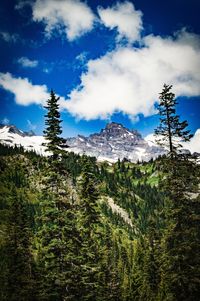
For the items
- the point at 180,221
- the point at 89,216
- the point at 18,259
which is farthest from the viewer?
the point at 18,259

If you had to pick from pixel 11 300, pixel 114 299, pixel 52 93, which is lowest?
pixel 114 299

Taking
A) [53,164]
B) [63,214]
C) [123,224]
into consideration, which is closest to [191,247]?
[63,214]

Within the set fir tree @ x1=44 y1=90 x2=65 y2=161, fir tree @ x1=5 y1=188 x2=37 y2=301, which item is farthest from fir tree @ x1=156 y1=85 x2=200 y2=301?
fir tree @ x1=5 y1=188 x2=37 y2=301

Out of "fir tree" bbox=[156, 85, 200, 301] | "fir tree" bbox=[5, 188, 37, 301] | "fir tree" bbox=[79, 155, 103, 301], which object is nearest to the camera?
"fir tree" bbox=[156, 85, 200, 301]

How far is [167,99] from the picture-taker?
25.9 m

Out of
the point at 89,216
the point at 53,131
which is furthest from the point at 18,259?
the point at 53,131

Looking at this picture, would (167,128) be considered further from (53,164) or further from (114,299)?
(114,299)

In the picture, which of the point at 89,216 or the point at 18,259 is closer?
the point at 89,216

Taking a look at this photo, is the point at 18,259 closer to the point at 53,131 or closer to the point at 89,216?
the point at 89,216

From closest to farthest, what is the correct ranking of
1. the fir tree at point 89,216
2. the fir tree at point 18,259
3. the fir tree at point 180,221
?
the fir tree at point 180,221 < the fir tree at point 89,216 < the fir tree at point 18,259

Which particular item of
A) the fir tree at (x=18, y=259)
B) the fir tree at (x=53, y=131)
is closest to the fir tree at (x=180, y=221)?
the fir tree at (x=53, y=131)

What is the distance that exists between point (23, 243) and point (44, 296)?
23816mm

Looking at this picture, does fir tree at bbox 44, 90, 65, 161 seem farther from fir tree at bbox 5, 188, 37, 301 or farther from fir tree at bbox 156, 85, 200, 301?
fir tree at bbox 5, 188, 37, 301

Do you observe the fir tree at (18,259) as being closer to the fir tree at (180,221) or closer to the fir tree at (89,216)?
the fir tree at (89,216)
